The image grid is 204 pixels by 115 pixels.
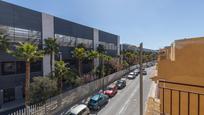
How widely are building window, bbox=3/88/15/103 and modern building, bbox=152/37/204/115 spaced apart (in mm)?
30438

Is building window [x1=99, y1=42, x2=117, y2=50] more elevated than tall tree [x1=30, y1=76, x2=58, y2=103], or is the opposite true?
building window [x1=99, y1=42, x2=117, y2=50]

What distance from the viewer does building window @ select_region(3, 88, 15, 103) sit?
3166cm

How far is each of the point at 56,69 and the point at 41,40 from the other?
6228mm

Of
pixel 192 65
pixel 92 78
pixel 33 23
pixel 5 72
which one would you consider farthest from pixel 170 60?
pixel 92 78

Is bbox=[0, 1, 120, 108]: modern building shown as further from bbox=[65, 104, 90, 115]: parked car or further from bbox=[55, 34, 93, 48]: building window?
bbox=[65, 104, 90, 115]: parked car

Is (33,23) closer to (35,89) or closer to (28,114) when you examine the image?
(35,89)

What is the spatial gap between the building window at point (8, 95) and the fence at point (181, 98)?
30.4 meters

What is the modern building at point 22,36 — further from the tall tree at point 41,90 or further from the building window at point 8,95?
the tall tree at point 41,90

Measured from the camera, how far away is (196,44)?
12.9 feet

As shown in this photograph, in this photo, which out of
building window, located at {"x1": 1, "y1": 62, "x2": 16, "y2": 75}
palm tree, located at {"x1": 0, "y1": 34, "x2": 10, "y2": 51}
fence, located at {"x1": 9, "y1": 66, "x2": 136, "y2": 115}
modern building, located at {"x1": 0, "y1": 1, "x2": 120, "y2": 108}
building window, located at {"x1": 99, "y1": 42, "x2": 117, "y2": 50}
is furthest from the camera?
building window, located at {"x1": 99, "y1": 42, "x2": 117, "y2": 50}

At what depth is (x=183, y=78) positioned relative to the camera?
4.15 metres

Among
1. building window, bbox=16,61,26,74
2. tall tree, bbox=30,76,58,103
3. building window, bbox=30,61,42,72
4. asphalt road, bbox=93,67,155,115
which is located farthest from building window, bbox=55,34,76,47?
tall tree, bbox=30,76,58,103

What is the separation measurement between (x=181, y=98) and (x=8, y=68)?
30996mm

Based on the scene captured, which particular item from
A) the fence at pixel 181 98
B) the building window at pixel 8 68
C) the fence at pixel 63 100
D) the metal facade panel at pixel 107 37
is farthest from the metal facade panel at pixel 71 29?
the fence at pixel 181 98
